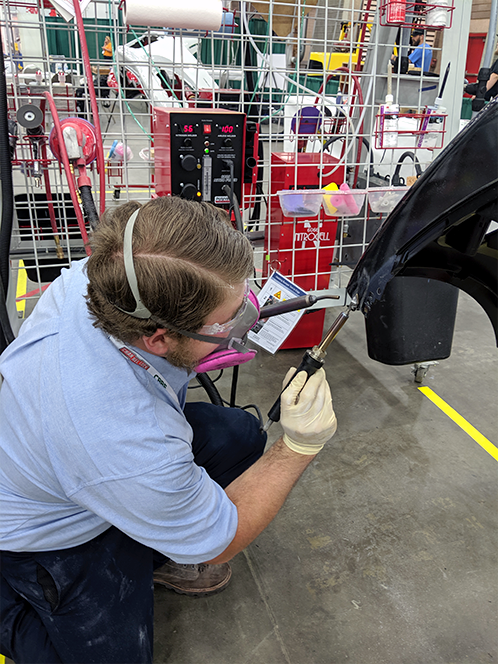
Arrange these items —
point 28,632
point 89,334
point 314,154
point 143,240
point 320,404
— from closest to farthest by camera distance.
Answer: point 143,240, point 89,334, point 28,632, point 320,404, point 314,154

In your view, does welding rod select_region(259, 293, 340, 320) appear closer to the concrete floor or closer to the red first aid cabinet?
the concrete floor

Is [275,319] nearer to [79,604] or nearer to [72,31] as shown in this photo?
[79,604]

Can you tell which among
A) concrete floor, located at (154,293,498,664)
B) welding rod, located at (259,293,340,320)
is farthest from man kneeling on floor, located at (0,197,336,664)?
concrete floor, located at (154,293,498,664)

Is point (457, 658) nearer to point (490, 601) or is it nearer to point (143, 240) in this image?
point (490, 601)

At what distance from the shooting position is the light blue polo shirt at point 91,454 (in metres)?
0.85

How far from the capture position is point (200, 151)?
6.06 ft

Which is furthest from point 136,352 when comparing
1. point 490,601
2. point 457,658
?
point 490,601

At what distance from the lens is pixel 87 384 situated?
872 millimetres

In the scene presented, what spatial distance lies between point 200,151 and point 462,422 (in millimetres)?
1540

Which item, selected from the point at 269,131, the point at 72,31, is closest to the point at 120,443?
the point at 269,131

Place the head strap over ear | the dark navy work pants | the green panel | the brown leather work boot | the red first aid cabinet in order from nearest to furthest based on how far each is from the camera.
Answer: the head strap over ear → the dark navy work pants → the brown leather work boot → the green panel → the red first aid cabinet

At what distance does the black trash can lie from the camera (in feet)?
6.28

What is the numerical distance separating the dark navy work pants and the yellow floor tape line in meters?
1.44

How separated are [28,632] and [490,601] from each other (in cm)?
118
